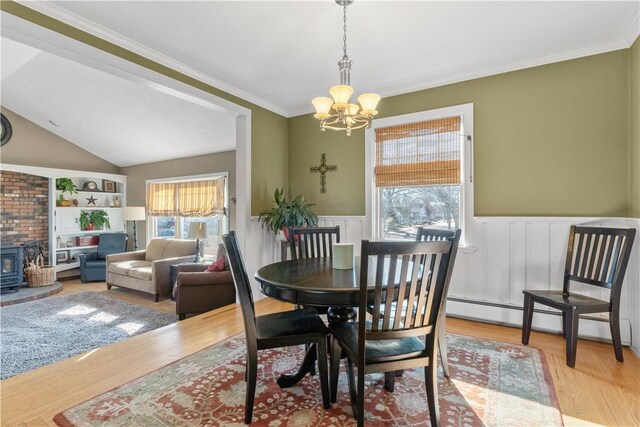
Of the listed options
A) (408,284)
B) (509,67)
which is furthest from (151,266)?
(509,67)

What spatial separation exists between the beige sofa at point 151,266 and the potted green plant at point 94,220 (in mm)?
1840

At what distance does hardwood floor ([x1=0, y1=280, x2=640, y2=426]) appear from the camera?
5.90 feet

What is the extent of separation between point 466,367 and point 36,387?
9.60 ft

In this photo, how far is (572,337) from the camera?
7.39 feet

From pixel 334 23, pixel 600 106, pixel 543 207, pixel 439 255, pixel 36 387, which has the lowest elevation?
pixel 36 387

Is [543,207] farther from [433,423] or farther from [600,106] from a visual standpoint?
[433,423]

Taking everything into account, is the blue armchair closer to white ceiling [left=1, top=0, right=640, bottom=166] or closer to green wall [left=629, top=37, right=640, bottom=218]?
white ceiling [left=1, top=0, right=640, bottom=166]

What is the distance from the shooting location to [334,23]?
7.97ft

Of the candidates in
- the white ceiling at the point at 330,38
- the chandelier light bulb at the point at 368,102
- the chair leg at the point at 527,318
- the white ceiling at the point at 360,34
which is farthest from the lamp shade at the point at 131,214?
the chair leg at the point at 527,318

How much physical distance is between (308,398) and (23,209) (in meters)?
7.12

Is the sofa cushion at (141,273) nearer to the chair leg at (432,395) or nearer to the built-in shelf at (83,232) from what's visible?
the built-in shelf at (83,232)

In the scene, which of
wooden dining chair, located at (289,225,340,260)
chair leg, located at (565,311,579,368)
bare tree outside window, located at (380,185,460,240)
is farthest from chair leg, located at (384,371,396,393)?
bare tree outside window, located at (380,185,460,240)

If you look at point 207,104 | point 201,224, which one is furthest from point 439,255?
point 201,224

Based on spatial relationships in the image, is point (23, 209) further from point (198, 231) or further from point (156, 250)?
point (198, 231)
